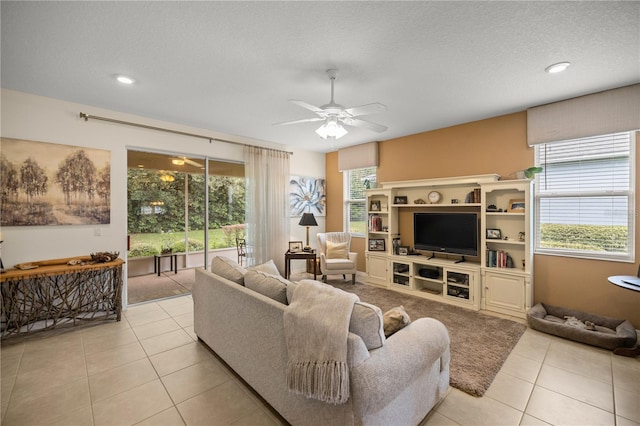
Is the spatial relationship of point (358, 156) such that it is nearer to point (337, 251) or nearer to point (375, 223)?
point (375, 223)

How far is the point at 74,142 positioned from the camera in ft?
11.1

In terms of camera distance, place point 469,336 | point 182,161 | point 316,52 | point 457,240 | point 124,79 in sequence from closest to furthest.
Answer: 1. point 316,52
2. point 124,79
3. point 469,336
4. point 457,240
5. point 182,161

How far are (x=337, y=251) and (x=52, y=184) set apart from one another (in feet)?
13.5

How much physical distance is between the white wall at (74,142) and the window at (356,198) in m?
3.18

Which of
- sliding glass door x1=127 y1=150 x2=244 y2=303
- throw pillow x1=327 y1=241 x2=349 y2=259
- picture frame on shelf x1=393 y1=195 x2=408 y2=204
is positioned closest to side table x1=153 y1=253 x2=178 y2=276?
sliding glass door x1=127 y1=150 x2=244 y2=303

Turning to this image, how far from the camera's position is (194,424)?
1.75 m

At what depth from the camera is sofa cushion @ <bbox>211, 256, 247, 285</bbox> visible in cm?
238

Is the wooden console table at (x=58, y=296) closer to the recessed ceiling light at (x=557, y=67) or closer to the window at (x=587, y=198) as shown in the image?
the recessed ceiling light at (x=557, y=67)

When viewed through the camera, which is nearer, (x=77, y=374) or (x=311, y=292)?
(x=311, y=292)

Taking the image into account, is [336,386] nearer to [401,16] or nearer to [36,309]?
[401,16]

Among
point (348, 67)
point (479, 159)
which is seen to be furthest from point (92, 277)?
point (479, 159)

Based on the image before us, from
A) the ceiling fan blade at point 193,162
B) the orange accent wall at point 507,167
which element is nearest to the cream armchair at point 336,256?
the orange accent wall at point 507,167

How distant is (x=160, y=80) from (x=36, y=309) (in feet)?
9.22

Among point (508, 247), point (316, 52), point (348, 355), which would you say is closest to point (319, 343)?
point (348, 355)
